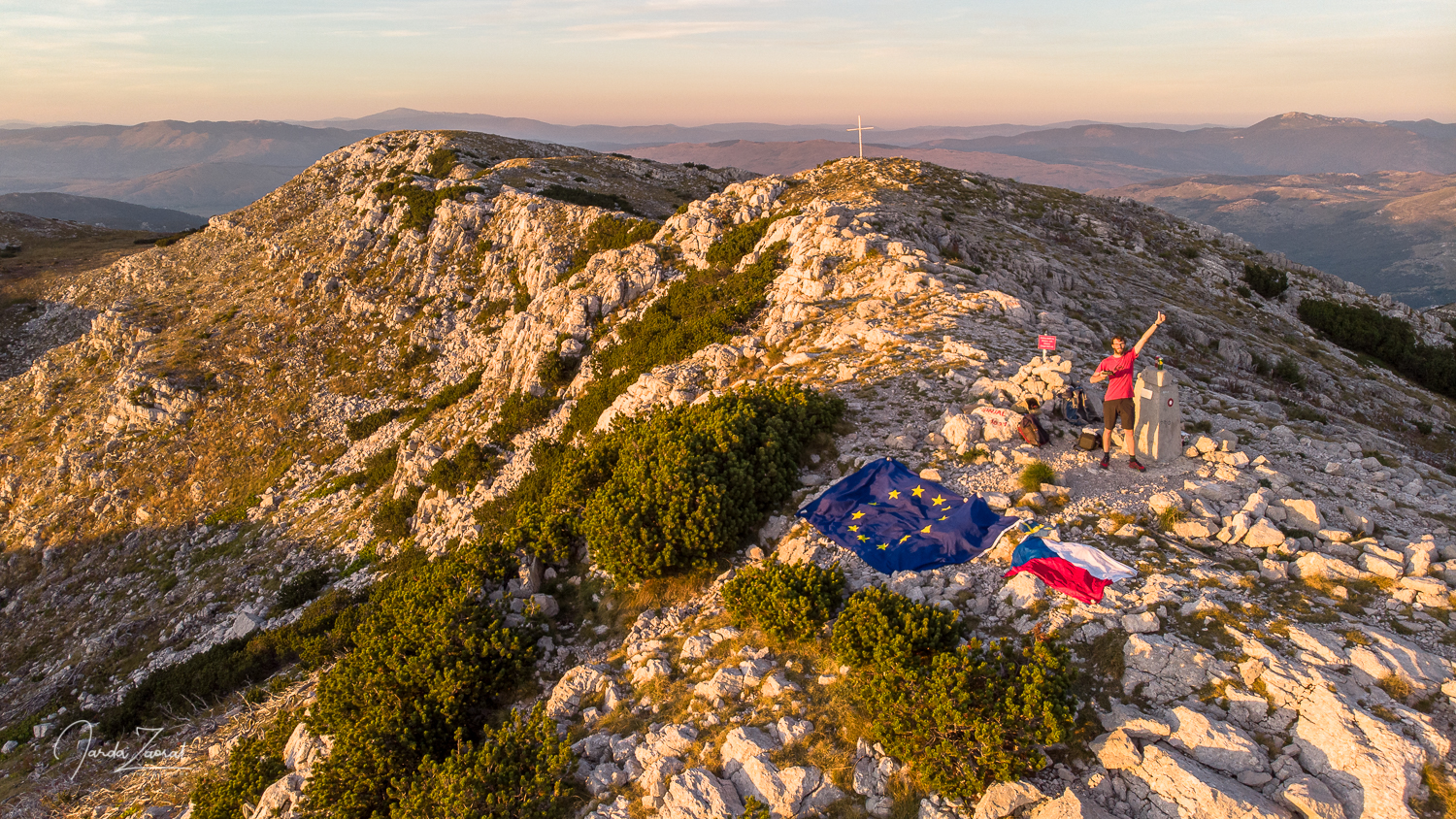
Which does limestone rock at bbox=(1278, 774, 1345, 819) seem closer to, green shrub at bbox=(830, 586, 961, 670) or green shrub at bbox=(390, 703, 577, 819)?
green shrub at bbox=(830, 586, 961, 670)

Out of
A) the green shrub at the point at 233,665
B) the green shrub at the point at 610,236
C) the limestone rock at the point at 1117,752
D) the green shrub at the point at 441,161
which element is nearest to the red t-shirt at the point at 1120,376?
the limestone rock at the point at 1117,752

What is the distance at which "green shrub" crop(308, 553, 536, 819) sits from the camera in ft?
30.7

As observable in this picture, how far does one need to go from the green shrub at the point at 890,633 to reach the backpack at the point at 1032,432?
5949mm

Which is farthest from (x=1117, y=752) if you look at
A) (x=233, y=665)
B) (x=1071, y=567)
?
(x=233, y=665)

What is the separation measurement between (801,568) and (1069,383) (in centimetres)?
907

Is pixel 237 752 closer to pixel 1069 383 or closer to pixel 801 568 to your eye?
pixel 801 568

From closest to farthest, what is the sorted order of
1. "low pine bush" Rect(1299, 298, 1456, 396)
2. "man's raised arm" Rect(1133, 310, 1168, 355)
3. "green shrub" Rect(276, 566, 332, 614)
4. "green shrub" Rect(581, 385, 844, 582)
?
"man's raised arm" Rect(1133, 310, 1168, 355) → "green shrub" Rect(581, 385, 844, 582) → "green shrub" Rect(276, 566, 332, 614) → "low pine bush" Rect(1299, 298, 1456, 396)

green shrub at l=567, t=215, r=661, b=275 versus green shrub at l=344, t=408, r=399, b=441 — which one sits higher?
green shrub at l=567, t=215, r=661, b=275

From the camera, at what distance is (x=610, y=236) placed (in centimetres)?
3378

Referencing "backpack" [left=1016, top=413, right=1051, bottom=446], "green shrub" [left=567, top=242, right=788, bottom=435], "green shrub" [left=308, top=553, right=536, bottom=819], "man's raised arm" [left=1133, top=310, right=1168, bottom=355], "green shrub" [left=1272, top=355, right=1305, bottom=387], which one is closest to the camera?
"green shrub" [left=308, top=553, right=536, bottom=819]

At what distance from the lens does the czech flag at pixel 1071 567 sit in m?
9.41

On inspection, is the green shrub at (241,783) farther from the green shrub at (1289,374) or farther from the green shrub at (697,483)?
the green shrub at (1289,374)

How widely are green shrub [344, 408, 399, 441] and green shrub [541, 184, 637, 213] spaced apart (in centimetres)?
1648

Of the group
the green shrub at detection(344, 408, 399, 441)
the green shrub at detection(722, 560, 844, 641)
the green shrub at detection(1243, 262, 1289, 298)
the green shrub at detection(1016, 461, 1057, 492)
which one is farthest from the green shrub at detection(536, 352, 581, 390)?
the green shrub at detection(1243, 262, 1289, 298)
